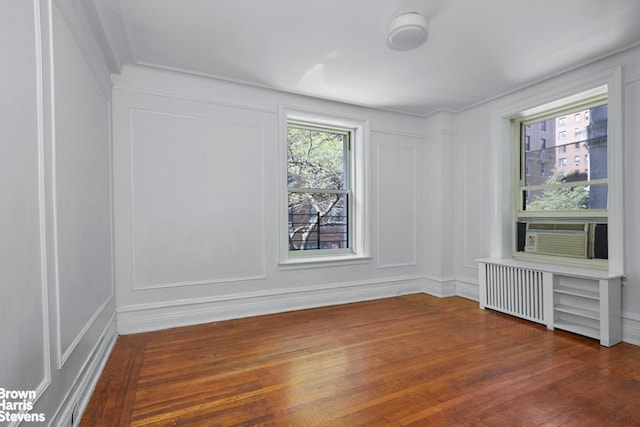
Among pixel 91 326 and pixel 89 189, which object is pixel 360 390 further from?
pixel 89 189

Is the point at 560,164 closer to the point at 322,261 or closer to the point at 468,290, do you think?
the point at 468,290

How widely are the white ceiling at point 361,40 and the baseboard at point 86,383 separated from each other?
2400 millimetres

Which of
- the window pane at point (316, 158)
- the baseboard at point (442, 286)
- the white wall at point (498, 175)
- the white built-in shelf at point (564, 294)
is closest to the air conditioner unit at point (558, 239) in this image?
the white built-in shelf at point (564, 294)

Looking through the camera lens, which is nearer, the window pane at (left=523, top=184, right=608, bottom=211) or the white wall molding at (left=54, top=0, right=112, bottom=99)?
the white wall molding at (left=54, top=0, right=112, bottom=99)

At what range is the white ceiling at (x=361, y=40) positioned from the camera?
7.40 ft

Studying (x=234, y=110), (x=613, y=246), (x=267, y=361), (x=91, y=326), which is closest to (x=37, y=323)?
(x=91, y=326)

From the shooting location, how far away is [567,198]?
346cm

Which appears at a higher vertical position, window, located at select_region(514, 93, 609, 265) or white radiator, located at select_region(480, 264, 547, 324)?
window, located at select_region(514, 93, 609, 265)

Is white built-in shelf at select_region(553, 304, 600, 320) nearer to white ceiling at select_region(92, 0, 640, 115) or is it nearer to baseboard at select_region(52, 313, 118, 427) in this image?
white ceiling at select_region(92, 0, 640, 115)

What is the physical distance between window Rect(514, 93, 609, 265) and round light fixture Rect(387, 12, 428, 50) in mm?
2170

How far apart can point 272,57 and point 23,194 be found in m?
2.28

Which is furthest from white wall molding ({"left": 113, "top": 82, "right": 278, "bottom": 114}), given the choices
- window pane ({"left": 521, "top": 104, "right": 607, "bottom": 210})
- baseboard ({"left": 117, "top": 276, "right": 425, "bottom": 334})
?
window pane ({"left": 521, "top": 104, "right": 607, "bottom": 210})

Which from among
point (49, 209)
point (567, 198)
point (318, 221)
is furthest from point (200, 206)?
point (567, 198)

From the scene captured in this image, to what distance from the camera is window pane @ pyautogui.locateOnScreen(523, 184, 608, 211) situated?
319 cm
